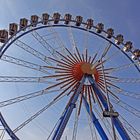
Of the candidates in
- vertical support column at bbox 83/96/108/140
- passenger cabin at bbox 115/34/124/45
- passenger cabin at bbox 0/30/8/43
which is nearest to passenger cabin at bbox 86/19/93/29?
passenger cabin at bbox 115/34/124/45

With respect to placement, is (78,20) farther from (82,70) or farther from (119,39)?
(82,70)

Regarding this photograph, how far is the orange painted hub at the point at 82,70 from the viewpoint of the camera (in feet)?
66.5

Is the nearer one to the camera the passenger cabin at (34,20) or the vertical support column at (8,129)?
the vertical support column at (8,129)

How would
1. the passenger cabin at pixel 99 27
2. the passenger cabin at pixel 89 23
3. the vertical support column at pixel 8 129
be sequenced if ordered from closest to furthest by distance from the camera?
the vertical support column at pixel 8 129 < the passenger cabin at pixel 89 23 < the passenger cabin at pixel 99 27

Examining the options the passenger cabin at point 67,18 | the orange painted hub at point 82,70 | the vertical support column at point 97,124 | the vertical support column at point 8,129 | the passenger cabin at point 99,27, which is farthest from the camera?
the passenger cabin at point 99,27

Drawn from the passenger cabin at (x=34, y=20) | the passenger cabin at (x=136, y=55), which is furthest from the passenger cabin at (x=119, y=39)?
the passenger cabin at (x=34, y=20)

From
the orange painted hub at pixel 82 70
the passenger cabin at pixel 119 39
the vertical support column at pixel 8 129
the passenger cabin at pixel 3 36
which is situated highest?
the passenger cabin at pixel 119 39

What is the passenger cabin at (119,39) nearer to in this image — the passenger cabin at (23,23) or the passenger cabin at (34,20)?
the passenger cabin at (34,20)

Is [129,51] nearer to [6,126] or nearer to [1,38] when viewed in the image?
[1,38]

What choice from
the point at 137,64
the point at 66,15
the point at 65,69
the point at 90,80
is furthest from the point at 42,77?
the point at 137,64

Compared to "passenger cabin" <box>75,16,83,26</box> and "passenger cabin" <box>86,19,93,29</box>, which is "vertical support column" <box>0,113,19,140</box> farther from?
"passenger cabin" <box>86,19,93,29</box>

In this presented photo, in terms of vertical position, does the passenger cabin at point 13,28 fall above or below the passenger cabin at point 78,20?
below

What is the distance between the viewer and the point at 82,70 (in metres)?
20.4

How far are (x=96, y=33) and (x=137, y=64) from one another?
4.10 metres
